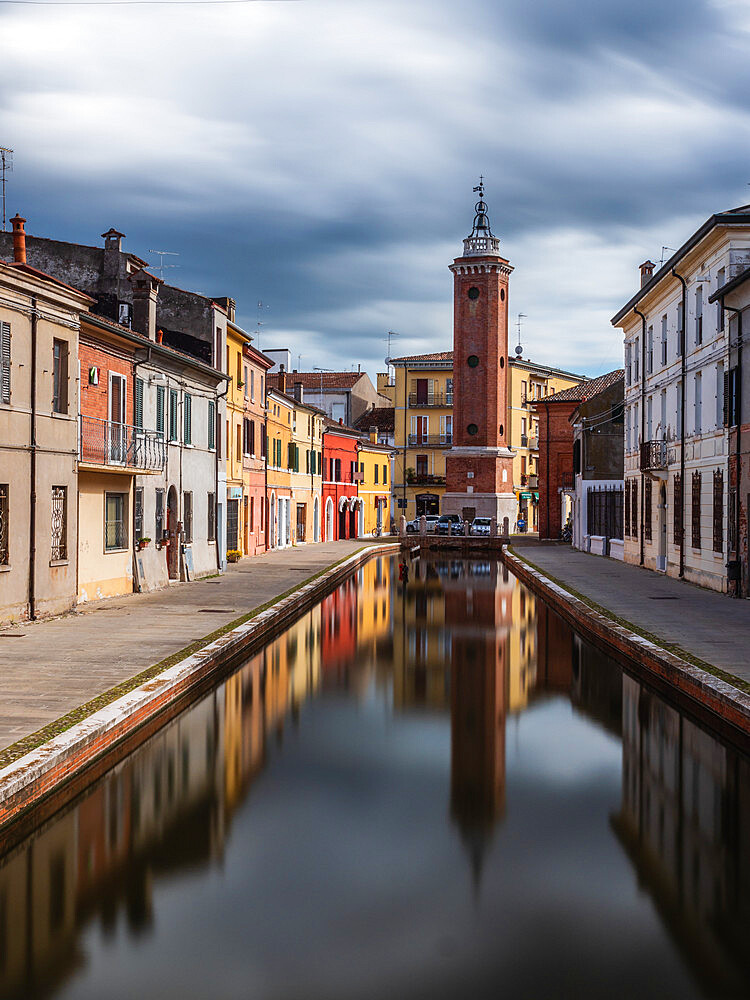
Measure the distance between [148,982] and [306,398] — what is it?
7597 cm

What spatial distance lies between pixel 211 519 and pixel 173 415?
16.0ft

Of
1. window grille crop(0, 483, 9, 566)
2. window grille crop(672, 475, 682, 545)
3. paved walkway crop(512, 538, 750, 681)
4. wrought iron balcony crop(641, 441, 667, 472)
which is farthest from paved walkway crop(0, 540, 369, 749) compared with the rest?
wrought iron balcony crop(641, 441, 667, 472)

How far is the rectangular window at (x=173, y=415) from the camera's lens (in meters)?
27.5

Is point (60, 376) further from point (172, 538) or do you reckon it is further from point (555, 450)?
point (555, 450)

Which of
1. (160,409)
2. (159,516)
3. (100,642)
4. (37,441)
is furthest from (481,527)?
(100,642)

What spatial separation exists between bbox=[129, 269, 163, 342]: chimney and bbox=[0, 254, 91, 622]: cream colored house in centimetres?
687

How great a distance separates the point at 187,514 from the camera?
95.5ft

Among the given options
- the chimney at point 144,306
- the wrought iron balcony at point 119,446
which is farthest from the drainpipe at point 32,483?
the chimney at point 144,306

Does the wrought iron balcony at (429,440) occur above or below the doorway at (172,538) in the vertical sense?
above

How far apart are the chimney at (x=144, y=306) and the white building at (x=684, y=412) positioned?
14.2 m

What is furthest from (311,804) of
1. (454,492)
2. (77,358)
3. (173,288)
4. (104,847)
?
(454,492)

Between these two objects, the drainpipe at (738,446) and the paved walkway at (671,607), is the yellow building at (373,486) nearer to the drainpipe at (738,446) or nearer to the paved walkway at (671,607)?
the paved walkway at (671,607)

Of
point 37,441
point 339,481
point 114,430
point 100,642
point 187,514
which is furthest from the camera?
point 339,481

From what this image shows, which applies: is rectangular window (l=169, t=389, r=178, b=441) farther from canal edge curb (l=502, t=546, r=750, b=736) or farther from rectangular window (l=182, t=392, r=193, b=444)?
canal edge curb (l=502, t=546, r=750, b=736)
